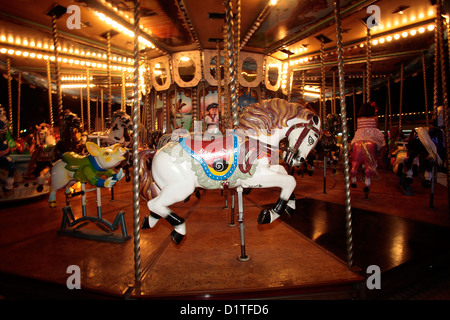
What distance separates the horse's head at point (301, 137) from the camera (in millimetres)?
2068

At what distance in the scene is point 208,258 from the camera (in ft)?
7.59

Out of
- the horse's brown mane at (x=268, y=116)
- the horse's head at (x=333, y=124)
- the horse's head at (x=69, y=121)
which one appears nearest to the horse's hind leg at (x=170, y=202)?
the horse's brown mane at (x=268, y=116)

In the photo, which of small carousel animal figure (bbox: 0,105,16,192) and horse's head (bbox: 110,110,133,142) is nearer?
small carousel animal figure (bbox: 0,105,16,192)

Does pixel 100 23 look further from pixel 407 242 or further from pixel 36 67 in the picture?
pixel 407 242

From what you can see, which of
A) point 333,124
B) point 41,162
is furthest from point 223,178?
point 333,124

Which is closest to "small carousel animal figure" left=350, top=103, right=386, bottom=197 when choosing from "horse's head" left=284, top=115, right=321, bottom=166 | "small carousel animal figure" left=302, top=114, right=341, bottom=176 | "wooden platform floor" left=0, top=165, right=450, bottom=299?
"small carousel animal figure" left=302, top=114, right=341, bottom=176

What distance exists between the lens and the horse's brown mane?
2.03m

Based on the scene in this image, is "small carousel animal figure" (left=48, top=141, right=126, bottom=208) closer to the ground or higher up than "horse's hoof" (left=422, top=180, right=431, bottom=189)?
higher up

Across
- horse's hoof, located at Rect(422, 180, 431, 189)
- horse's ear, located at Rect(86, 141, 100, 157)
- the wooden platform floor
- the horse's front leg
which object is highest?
horse's ear, located at Rect(86, 141, 100, 157)

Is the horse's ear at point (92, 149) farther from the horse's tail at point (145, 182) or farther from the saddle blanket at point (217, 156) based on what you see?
the saddle blanket at point (217, 156)

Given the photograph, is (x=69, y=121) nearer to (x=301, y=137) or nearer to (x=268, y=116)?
(x=268, y=116)

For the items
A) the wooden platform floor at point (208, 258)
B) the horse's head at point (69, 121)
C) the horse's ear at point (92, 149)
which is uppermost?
the horse's head at point (69, 121)

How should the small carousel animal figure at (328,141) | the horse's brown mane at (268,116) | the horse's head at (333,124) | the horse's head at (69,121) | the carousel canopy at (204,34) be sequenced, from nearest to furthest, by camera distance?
1. the horse's brown mane at (268,116)
2. the horse's head at (69,121)
3. the carousel canopy at (204,34)
4. the small carousel animal figure at (328,141)
5. the horse's head at (333,124)

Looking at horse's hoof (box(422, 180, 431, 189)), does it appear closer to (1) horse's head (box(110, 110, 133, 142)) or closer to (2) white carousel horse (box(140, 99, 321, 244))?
(2) white carousel horse (box(140, 99, 321, 244))
